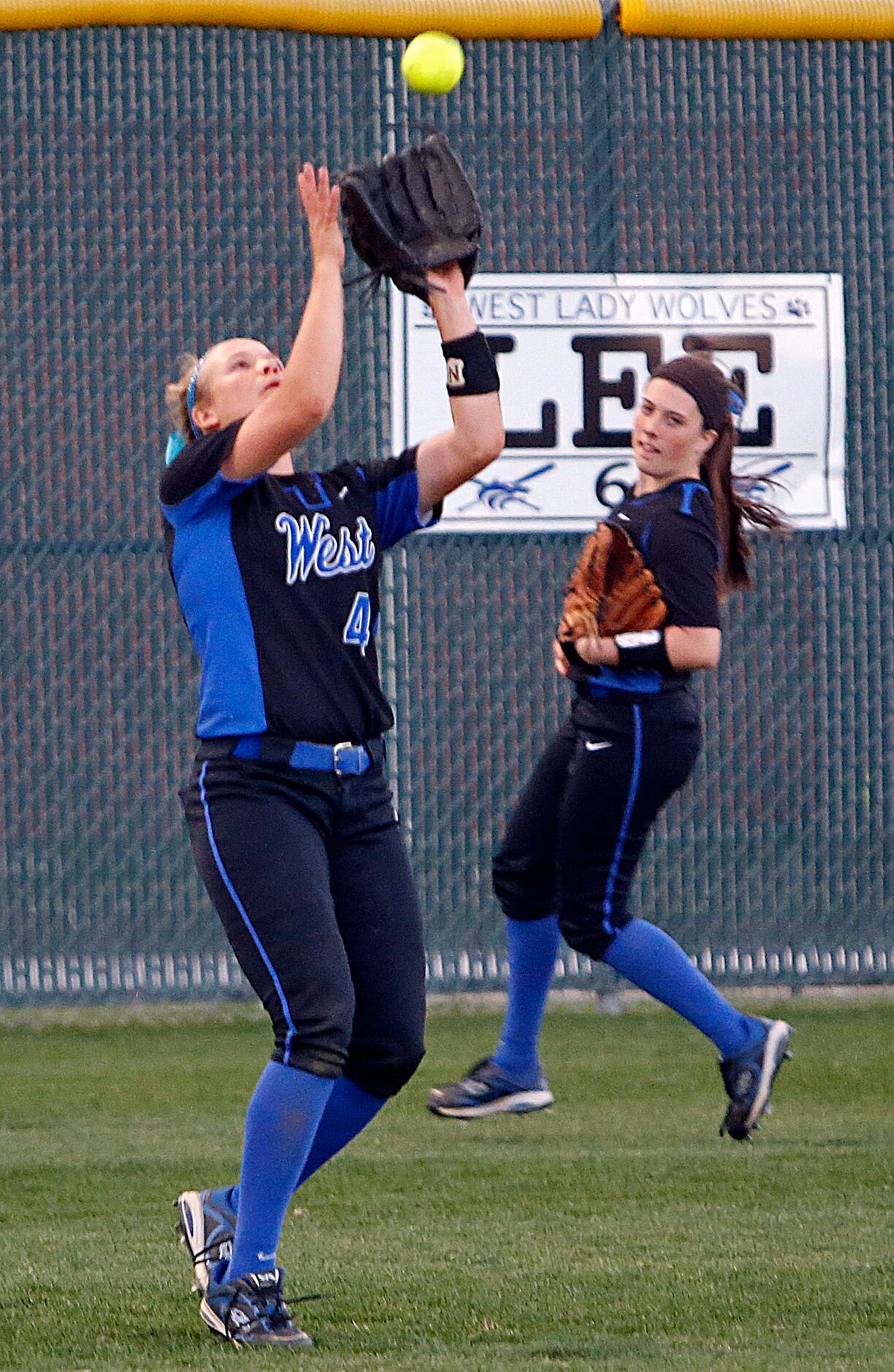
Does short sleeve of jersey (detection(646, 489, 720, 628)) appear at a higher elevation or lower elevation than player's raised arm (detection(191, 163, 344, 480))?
lower

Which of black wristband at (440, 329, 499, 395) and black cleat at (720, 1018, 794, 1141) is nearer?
black wristband at (440, 329, 499, 395)

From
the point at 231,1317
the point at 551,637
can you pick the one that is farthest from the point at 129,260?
the point at 231,1317

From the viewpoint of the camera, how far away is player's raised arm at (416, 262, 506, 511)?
3562mm

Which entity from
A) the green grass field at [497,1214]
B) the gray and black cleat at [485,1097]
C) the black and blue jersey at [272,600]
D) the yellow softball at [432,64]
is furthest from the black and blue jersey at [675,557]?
the yellow softball at [432,64]

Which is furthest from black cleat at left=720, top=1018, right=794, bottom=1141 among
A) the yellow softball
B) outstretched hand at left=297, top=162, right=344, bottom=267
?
the yellow softball

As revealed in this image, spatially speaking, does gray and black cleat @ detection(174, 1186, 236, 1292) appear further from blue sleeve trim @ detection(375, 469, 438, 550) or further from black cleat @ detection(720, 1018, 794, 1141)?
black cleat @ detection(720, 1018, 794, 1141)

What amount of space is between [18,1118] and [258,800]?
2.50m

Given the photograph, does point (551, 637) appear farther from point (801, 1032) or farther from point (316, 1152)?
point (316, 1152)

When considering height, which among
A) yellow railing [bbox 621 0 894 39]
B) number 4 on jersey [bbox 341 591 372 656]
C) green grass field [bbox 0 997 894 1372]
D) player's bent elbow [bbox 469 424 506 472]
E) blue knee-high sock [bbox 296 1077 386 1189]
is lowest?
green grass field [bbox 0 997 894 1372]

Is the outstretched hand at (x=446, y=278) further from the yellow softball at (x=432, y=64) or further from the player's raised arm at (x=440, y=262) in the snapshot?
the yellow softball at (x=432, y=64)

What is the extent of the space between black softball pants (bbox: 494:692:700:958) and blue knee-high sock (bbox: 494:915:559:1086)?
6.7 inches

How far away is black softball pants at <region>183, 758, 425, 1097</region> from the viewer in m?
3.26

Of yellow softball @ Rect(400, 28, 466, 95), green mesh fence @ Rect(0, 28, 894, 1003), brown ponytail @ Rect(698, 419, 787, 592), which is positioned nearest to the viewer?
brown ponytail @ Rect(698, 419, 787, 592)

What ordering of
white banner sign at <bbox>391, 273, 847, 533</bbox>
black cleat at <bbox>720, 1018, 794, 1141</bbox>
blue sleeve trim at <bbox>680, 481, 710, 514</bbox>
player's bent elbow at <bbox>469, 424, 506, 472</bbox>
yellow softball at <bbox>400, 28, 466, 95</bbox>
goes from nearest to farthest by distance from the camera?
player's bent elbow at <bbox>469, 424, 506, 472</bbox>, black cleat at <bbox>720, 1018, 794, 1141</bbox>, blue sleeve trim at <bbox>680, 481, 710, 514</bbox>, yellow softball at <bbox>400, 28, 466, 95</bbox>, white banner sign at <bbox>391, 273, 847, 533</bbox>
